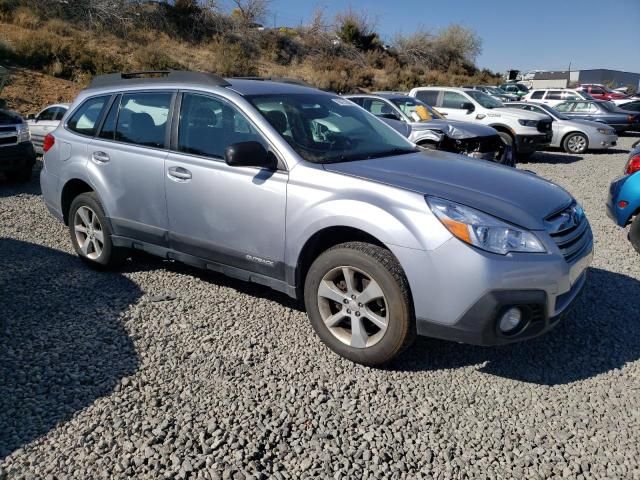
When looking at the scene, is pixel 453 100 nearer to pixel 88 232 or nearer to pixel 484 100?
pixel 484 100

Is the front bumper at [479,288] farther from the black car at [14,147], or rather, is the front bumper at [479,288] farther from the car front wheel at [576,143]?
the car front wheel at [576,143]

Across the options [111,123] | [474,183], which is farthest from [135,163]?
[474,183]

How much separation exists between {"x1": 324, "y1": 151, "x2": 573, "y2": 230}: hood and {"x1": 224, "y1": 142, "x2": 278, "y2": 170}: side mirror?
44cm

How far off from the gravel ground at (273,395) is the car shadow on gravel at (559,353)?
1cm

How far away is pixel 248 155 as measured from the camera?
3.56 metres

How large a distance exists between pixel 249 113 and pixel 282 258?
1.10 meters

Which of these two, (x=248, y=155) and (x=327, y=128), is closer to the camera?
(x=248, y=155)

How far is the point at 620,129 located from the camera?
20.5 meters

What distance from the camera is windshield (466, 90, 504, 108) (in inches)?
566

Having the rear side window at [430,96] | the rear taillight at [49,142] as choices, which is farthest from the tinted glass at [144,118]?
the rear side window at [430,96]

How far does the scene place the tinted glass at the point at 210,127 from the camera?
3961 mm

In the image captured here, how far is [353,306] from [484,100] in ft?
41.7

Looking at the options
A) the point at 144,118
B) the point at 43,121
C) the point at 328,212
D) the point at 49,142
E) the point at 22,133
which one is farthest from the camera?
the point at 43,121

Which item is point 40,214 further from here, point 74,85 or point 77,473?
point 74,85
